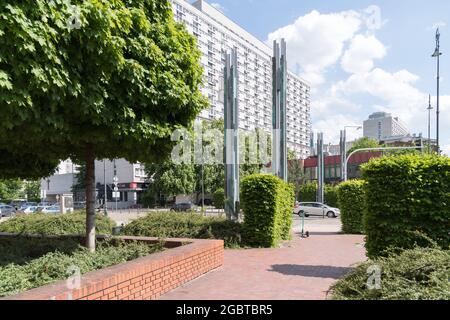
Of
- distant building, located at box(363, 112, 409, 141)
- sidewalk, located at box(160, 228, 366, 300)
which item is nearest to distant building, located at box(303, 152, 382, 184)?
sidewalk, located at box(160, 228, 366, 300)

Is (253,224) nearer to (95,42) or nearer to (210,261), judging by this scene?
(210,261)

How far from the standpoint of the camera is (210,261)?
915 cm

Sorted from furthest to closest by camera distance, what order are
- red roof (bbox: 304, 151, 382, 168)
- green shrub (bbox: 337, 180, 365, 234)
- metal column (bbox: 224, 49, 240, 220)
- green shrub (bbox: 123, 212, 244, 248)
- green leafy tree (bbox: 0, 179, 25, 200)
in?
1. green leafy tree (bbox: 0, 179, 25, 200)
2. red roof (bbox: 304, 151, 382, 168)
3. green shrub (bbox: 337, 180, 365, 234)
4. metal column (bbox: 224, 49, 240, 220)
5. green shrub (bbox: 123, 212, 244, 248)

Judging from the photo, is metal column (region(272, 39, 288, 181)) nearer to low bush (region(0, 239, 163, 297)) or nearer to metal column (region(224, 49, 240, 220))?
metal column (region(224, 49, 240, 220))

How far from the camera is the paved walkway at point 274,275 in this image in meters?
7.09

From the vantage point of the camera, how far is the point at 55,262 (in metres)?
6.57

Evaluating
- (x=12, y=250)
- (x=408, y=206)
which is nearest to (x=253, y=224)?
(x=408, y=206)

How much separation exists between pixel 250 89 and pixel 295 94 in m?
30.9

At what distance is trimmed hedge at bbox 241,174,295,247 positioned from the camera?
13.6m

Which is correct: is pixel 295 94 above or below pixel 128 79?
above

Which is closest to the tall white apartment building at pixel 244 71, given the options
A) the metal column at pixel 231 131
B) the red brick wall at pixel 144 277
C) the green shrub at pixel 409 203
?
the metal column at pixel 231 131

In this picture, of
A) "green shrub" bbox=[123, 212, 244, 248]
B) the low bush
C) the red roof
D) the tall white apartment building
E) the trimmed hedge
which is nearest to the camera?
the low bush

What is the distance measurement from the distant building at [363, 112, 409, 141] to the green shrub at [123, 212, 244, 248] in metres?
168
